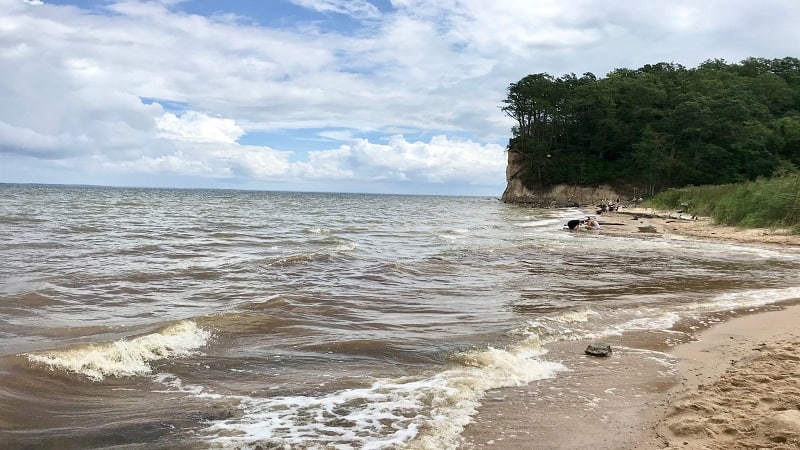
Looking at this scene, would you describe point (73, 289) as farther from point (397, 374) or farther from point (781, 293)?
point (781, 293)

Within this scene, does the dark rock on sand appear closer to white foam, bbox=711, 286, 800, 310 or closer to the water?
the water

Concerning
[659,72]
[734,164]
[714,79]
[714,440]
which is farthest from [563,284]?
[659,72]

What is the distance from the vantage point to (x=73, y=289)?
36.7 feet

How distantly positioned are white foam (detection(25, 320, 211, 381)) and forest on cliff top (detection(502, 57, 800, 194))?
60.8 meters

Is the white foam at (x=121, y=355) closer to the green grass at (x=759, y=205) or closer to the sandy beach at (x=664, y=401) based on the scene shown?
the sandy beach at (x=664, y=401)

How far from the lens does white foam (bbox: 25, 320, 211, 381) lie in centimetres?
631

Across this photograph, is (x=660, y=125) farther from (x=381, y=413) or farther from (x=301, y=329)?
(x=381, y=413)

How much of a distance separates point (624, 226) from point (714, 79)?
198 feet

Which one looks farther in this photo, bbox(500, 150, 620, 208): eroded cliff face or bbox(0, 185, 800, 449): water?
bbox(500, 150, 620, 208): eroded cliff face

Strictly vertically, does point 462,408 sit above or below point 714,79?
below

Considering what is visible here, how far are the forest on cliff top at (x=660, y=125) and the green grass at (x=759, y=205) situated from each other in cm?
2572

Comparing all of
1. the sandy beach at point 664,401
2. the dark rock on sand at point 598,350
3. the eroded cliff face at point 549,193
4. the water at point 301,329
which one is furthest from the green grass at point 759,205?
the eroded cliff face at point 549,193

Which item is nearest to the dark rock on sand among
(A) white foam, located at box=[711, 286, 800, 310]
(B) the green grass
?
(A) white foam, located at box=[711, 286, 800, 310]

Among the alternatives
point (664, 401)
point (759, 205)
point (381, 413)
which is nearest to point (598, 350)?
point (664, 401)
